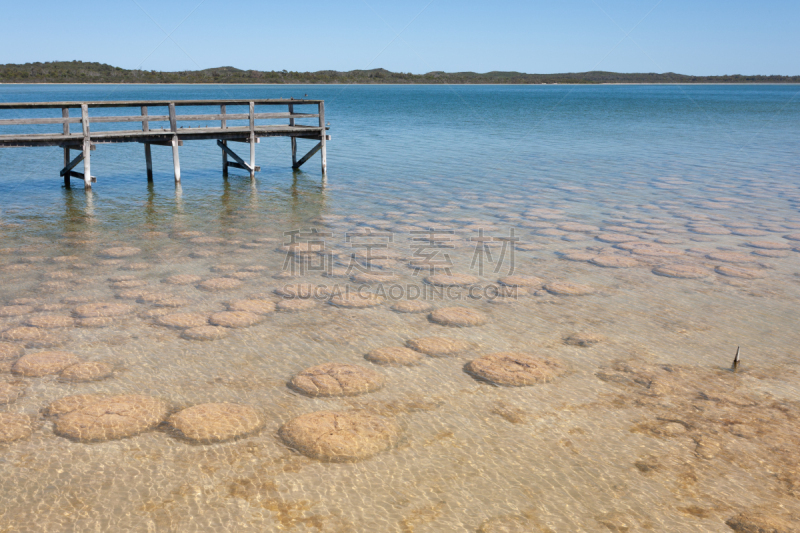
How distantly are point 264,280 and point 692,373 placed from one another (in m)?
5.97

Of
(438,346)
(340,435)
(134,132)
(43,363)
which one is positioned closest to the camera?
(340,435)

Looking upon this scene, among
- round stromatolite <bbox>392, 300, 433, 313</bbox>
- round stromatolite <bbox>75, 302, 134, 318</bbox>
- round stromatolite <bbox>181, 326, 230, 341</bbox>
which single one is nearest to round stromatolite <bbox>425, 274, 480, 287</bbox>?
round stromatolite <bbox>392, 300, 433, 313</bbox>

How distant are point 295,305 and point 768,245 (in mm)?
8766

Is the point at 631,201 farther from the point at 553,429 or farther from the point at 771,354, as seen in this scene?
the point at 553,429

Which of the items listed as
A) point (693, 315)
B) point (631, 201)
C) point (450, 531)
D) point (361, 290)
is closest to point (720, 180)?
point (631, 201)

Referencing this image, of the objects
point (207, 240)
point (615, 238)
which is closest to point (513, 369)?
point (615, 238)

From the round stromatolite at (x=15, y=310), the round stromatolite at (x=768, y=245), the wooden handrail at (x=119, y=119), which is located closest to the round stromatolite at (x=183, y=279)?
the round stromatolite at (x=15, y=310)

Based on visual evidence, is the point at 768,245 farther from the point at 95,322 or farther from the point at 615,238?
the point at 95,322

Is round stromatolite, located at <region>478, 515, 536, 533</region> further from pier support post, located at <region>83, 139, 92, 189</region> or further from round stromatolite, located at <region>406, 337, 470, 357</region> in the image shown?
pier support post, located at <region>83, 139, 92, 189</region>

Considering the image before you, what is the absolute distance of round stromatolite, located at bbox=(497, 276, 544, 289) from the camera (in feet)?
30.3

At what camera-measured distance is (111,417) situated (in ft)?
17.4

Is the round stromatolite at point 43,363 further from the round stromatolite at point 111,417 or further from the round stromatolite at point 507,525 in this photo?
the round stromatolite at point 507,525

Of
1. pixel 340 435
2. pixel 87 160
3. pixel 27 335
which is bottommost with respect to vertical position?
pixel 340 435

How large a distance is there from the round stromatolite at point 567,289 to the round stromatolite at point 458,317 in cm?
147
